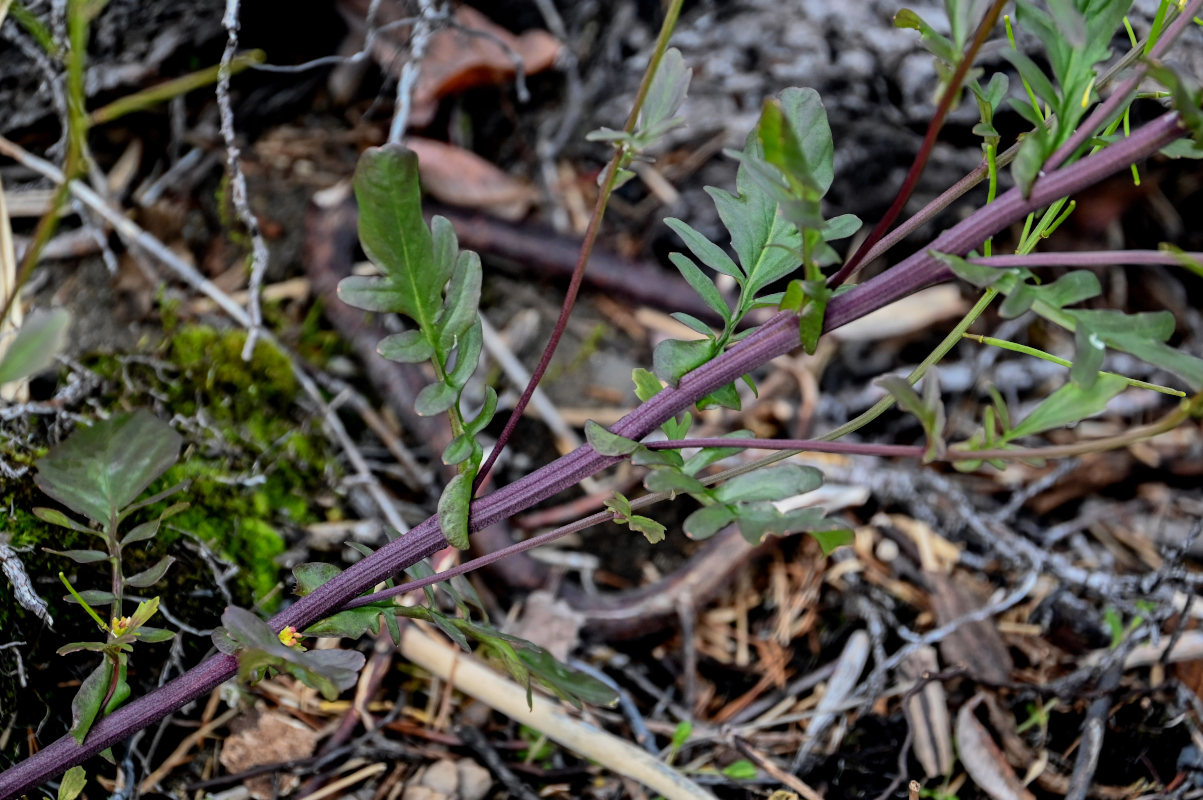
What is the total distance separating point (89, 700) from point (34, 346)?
0.54 meters

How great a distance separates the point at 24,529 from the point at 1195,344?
2.92m

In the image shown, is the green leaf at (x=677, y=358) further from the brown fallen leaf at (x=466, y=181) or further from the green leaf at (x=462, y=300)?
the brown fallen leaf at (x=466, y=181)

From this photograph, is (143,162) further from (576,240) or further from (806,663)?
(806,663)

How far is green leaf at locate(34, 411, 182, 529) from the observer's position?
1.14 metres

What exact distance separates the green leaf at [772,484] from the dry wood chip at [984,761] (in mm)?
962

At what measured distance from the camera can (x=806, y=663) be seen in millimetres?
1959

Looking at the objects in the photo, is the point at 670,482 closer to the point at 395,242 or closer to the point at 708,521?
the point at 708,521

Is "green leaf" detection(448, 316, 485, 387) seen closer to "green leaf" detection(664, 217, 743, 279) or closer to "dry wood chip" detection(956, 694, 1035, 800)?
"green leaf" detection(664, 217, 743, 279)

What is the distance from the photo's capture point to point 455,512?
3.73ft

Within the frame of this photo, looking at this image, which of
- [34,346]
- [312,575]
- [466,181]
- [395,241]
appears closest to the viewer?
[34,346]

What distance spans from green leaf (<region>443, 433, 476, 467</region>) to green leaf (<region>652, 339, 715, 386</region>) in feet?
0.87

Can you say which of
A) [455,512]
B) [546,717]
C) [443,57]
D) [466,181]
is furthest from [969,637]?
[443,57]

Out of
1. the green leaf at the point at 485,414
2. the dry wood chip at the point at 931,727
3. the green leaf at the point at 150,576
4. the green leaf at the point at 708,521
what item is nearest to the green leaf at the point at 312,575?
the green leaf at the point at 150,576

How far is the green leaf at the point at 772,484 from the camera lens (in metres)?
1.04
